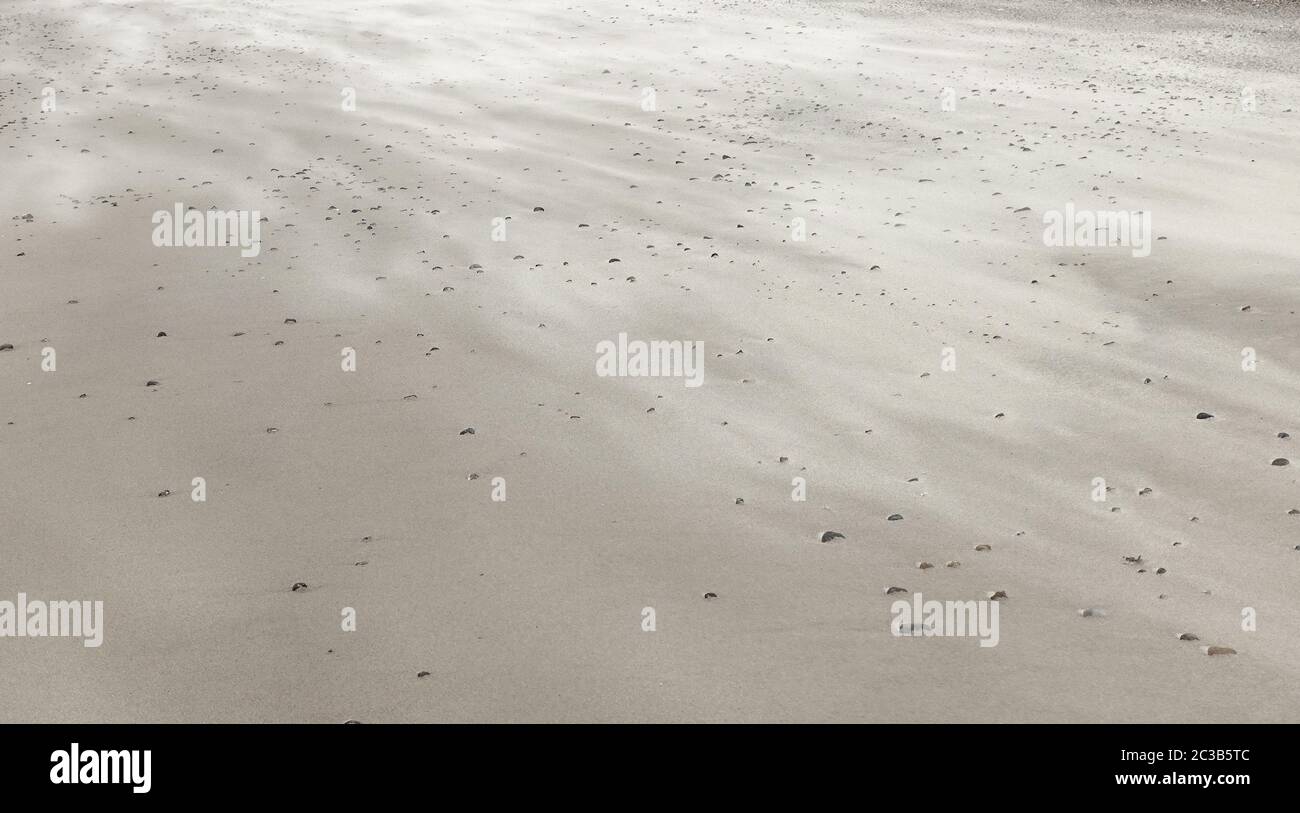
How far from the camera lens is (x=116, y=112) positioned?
28.4 feet

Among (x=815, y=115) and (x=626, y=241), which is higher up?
(x=815, y=115)

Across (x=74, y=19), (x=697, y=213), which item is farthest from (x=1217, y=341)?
(x=74, y=19)

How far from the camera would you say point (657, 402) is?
459 centimetres

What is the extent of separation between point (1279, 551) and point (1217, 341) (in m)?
1.62

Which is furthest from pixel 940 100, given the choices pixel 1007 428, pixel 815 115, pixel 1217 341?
pixel 1007 428

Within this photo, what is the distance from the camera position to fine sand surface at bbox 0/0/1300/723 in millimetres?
3205

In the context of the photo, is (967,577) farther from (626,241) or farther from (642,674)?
(626,241)

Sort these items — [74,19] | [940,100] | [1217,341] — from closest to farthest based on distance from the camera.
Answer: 1. [1217,341]
2. [940,100]
3. [74,19]

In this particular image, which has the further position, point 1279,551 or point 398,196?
point 398,196

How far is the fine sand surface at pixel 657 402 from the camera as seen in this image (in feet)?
10.5
